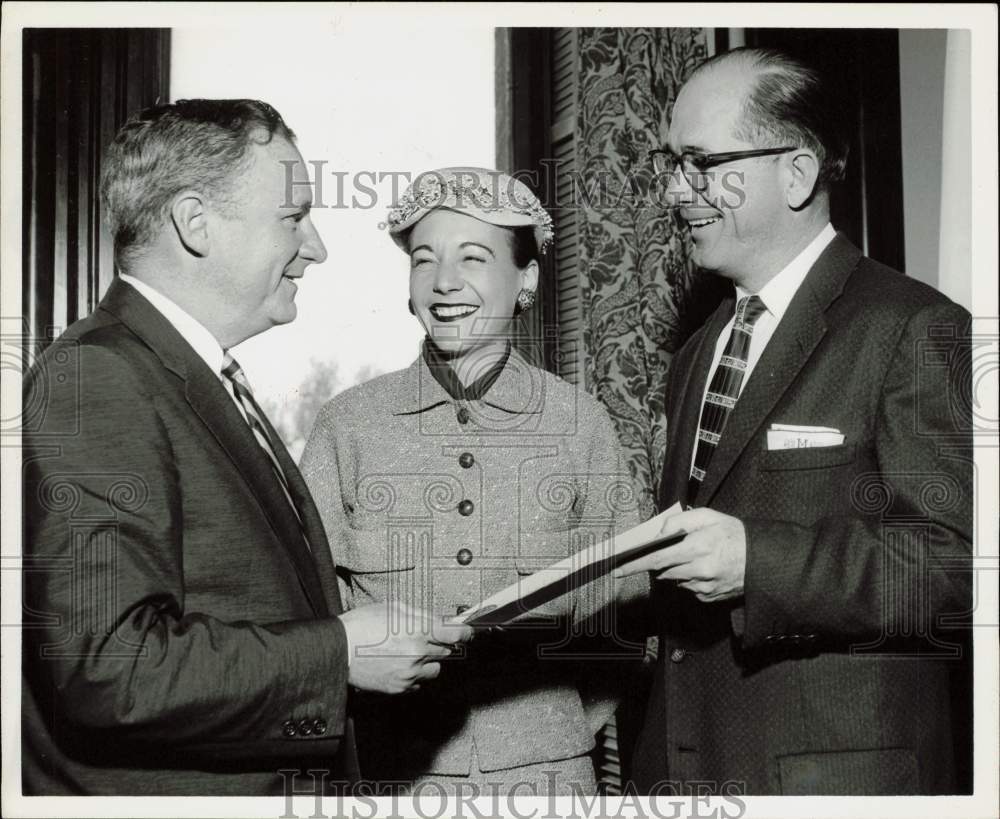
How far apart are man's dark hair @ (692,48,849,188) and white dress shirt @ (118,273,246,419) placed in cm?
117

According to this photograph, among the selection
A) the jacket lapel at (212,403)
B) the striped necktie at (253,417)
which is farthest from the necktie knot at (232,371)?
the jacket lapel at (212,403)

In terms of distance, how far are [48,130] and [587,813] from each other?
1881 millimetres

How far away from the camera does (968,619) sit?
2217 millimetres

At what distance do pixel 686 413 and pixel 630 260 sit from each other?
629mm

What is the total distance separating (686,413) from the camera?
89.7 inches

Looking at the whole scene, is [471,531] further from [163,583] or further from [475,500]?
[163,583]

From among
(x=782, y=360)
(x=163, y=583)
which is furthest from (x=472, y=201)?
(x=163, y=583)

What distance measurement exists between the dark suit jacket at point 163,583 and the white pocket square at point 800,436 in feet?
3.03

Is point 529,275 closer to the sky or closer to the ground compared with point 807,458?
closer to the sky

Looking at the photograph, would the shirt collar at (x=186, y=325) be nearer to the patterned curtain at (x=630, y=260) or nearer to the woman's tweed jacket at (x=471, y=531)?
the woman's tweed jacket at (x=471, y=531)

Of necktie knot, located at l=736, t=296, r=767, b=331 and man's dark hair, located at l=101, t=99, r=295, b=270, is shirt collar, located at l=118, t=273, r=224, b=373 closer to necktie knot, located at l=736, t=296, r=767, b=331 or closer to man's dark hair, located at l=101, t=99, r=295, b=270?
man's dark hair, located at l=101, t=99, r=295, b=270

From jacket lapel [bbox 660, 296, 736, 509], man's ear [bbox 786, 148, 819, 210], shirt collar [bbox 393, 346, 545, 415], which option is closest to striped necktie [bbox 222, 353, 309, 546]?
shirt collar [bbox 393, 346, 545, 415]

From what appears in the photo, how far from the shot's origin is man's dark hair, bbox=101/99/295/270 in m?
1.99

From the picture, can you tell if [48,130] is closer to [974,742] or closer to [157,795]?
[157,795]
